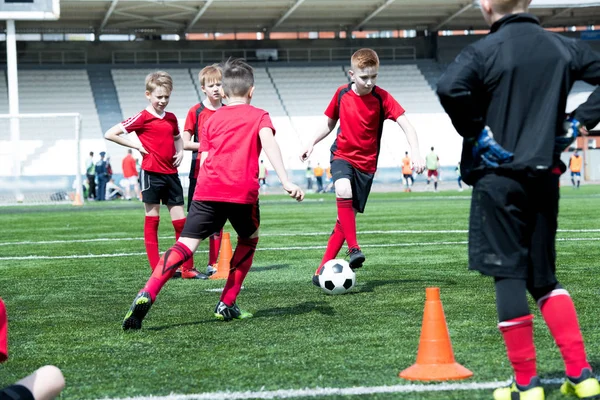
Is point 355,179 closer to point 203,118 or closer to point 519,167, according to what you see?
point 203,118

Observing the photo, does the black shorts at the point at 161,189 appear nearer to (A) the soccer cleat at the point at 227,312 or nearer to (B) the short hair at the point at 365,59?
(B) the short hair at the point at 365,59

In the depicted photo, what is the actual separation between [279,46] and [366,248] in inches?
1446

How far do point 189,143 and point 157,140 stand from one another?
0.99 ft

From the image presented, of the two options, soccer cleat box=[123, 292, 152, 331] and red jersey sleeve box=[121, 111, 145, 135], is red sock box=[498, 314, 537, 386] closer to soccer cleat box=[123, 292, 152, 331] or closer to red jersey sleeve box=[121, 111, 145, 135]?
soccer cleat box=[123, 292, 152, 331]

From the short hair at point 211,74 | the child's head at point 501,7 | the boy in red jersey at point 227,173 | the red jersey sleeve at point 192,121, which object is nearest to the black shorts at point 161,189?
the red jersey sleeve at point 192,121

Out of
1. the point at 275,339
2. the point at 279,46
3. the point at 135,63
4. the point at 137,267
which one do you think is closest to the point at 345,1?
the point at 279,46

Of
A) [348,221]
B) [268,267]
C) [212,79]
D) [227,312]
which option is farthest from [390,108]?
[227,312]

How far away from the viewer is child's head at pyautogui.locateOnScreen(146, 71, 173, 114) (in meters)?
7.96

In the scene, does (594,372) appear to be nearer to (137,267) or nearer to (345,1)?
(137,267)

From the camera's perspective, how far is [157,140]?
8375 mm

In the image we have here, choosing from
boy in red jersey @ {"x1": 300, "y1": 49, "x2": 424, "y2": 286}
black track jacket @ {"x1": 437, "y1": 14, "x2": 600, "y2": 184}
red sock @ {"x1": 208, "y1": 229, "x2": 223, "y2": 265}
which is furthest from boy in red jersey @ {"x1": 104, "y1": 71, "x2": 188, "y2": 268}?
black track jacket @ {"x1": 437, "y1": 14, "x2": 600, "y2": 184}

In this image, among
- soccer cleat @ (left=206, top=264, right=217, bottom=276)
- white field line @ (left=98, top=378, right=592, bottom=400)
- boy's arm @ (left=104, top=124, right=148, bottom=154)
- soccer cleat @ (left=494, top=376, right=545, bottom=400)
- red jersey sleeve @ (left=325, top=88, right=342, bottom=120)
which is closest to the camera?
soccer cleat @ (left=494, top=376, right=545, bottom=400)

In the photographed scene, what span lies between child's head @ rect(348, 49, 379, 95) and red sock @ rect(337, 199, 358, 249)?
955mm

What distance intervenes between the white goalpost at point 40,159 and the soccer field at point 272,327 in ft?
58.9
